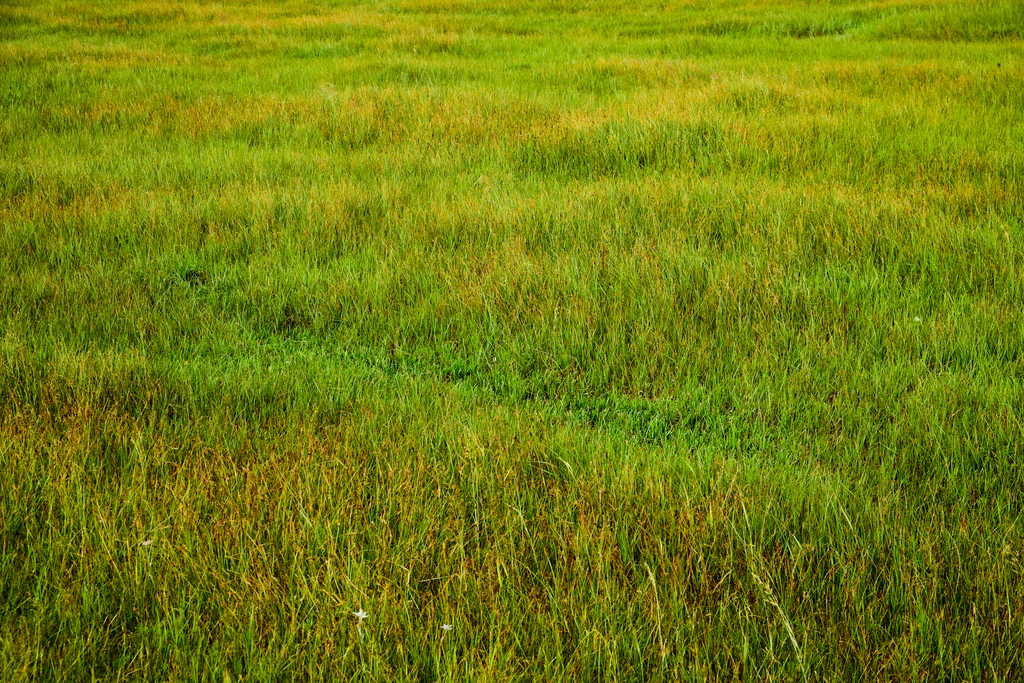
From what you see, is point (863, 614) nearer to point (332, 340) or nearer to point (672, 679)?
point (672, 679)

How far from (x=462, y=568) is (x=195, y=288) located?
2822mm

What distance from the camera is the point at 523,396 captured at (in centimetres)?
303

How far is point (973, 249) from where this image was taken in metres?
3.80

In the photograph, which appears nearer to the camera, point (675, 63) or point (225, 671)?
point (225, 671)

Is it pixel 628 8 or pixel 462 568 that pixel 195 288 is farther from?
pixel 628 8

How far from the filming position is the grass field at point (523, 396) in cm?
173

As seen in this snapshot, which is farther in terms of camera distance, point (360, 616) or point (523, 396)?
point (523, 396)

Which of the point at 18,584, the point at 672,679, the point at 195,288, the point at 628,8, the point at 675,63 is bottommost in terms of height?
the point at 672,679

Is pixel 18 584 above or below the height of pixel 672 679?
above

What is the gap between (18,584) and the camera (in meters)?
1.85

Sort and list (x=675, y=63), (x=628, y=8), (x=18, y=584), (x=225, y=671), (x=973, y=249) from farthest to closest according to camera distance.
→ (x=628, y=8) < (x=675, y=63) < (x=973, y=249) < (x=18, y=584) < (x=225, y=671)

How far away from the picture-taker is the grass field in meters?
1.73

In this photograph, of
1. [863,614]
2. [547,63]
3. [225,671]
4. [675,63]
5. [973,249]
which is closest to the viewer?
[225,671]

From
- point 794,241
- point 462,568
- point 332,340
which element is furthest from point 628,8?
point 462,568
